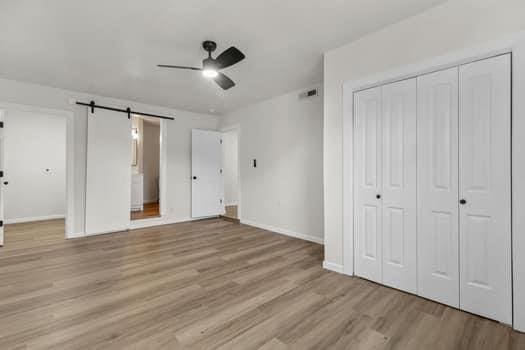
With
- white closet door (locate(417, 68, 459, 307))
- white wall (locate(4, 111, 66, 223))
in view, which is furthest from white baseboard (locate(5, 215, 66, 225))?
white closet door (locate(417, 68, 459, 307))

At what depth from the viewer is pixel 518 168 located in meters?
1.72

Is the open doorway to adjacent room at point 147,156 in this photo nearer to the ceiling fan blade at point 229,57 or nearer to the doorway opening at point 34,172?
the doorway opening at point 34,172

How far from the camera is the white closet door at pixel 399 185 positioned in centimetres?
224

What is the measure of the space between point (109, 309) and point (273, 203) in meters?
3.10

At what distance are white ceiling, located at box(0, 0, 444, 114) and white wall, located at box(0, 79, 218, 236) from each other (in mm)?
256

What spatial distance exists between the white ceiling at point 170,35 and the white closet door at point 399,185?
758 mm

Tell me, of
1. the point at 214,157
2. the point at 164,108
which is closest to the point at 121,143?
the point at 164,108

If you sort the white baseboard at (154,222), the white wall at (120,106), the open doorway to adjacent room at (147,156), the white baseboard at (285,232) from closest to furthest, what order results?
the white wall at (120,106) → the white baseboard at (285,232) → the white baseboard at (154,222) → the open doorway to adjacent room at (147,156)

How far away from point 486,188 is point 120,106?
553 cm

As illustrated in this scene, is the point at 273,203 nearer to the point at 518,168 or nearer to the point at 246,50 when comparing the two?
the point at 246,50

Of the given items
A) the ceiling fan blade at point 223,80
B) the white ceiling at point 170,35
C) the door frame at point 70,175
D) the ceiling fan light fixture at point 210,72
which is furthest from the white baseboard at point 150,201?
the ceiling fan light fixture at point 210,72

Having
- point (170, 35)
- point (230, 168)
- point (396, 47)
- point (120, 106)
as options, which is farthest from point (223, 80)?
point (230, 168)

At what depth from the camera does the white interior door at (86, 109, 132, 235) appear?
4305 millimetres

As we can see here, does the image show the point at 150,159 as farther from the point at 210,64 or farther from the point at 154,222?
the point at 210,64
